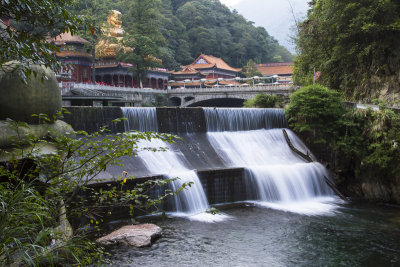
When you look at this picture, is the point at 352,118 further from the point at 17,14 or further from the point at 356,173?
the point at 17,14

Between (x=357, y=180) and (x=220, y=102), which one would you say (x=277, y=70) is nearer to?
(x=220, y=102)

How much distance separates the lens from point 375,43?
20.4 metres

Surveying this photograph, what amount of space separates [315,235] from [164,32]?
156 feet

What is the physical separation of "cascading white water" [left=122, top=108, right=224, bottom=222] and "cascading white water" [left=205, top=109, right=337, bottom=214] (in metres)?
2.41

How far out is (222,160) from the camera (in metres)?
16.5

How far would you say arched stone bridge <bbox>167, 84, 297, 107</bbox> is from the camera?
33350 mm

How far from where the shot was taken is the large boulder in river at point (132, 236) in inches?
374

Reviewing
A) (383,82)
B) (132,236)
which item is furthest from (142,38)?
(132,236)

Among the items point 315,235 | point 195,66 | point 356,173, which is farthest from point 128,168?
point 195,66

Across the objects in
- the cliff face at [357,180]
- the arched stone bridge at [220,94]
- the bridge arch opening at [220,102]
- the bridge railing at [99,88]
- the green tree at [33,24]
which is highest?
the bridge railing at [99,88]

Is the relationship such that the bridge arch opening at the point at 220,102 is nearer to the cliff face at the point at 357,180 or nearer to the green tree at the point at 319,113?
the green tree at the point at 319,113

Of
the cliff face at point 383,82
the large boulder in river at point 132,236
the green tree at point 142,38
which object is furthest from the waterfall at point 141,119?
the green tree at point 142,38

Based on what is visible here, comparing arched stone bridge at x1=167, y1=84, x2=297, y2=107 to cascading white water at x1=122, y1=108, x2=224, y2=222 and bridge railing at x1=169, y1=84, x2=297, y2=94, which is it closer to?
bridge railing at x1=169, y1=84, x2=297, y2=94

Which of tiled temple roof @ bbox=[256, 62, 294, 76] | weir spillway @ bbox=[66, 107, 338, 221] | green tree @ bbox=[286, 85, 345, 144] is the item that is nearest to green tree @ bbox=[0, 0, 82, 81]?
weir spillway @ bbox=[66, 107, 338, 221]
